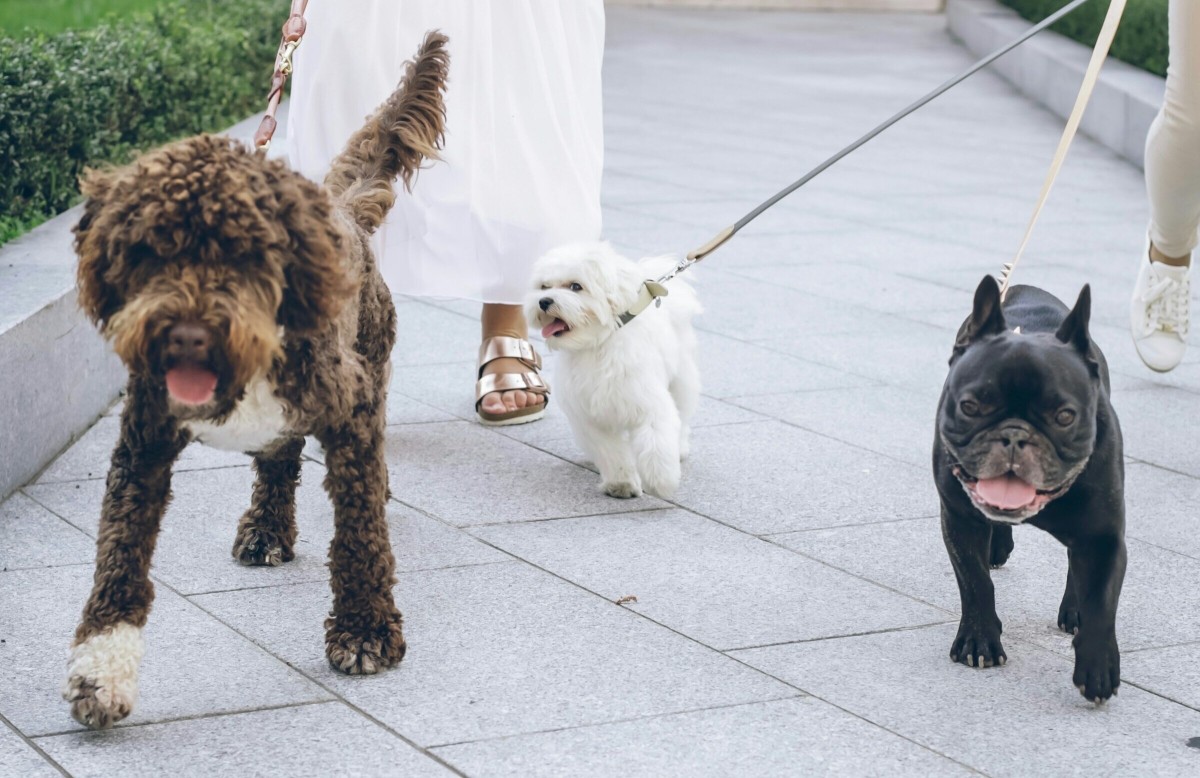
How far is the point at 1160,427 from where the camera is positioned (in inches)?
217

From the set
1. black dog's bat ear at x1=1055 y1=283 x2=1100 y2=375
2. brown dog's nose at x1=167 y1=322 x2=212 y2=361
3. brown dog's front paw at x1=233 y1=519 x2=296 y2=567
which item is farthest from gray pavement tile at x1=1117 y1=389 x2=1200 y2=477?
brown dog's nose at x1=167 y1=322 x2=212 y2=361

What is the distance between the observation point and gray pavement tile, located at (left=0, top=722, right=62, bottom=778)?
2938 mm

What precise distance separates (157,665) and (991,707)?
1.81m

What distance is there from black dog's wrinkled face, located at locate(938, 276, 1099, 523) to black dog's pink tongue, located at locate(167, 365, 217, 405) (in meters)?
1.55

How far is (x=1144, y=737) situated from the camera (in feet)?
10.5

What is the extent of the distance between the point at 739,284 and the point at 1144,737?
460cm

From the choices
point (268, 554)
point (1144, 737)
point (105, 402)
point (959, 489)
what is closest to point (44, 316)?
point (105, 402)

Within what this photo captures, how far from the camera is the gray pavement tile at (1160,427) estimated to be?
519cm

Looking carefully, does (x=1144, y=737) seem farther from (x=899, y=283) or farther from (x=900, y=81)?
(x=900, y=81)

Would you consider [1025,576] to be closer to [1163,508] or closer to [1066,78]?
[1163,508]

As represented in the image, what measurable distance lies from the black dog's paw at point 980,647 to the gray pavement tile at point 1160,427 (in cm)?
183

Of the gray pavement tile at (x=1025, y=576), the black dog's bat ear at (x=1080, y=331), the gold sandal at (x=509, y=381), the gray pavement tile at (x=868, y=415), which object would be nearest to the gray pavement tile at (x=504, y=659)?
the gray pavement tile at (x=1025, y=576)

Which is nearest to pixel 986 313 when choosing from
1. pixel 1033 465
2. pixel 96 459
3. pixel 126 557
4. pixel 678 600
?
pixel 1033 465

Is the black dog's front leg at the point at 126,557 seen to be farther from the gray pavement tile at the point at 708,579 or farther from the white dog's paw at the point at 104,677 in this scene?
the gray pavement tile at the point at 708,579
